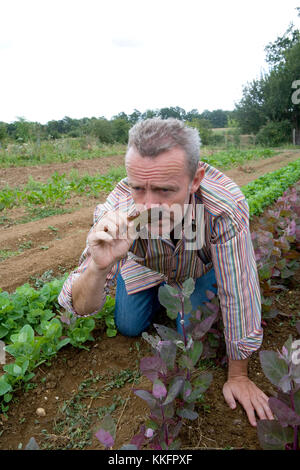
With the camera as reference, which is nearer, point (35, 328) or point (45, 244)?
point (35, 328)

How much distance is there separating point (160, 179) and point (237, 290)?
63cm

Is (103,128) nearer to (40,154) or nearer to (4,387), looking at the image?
(40,154)

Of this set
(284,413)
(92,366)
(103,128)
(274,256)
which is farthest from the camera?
(103,128)

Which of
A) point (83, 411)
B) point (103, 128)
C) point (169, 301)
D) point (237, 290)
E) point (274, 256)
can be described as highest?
point (103, 128)

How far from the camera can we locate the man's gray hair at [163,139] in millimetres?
1576

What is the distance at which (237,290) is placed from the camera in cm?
171

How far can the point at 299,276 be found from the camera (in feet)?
9.62

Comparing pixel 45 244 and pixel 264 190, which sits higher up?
pixel 264 190

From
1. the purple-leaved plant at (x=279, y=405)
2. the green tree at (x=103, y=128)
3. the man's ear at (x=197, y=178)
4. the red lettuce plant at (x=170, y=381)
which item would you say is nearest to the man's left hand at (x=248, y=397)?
the red lettuce plant at (x=170, y=381)

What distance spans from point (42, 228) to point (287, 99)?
87.9ft

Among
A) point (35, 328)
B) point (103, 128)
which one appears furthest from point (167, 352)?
point (103, 128)

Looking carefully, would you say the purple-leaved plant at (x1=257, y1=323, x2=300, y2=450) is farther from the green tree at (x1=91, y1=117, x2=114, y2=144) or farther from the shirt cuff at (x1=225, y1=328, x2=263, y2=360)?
the green tree at (x1=91, y1=117, x2=114, y2=144)
